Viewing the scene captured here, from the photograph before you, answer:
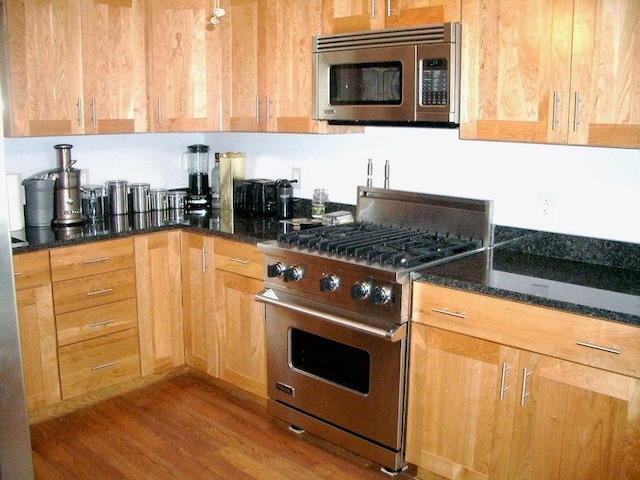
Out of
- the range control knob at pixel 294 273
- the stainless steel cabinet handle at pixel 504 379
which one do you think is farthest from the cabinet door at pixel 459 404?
the range control knob at pixel 294 273

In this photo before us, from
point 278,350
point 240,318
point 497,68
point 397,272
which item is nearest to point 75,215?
point 240,318

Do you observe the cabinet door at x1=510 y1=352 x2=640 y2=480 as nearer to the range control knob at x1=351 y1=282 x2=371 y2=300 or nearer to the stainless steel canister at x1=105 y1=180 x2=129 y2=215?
the range control knob at x1=351 y1=282 x2=371 y2=300

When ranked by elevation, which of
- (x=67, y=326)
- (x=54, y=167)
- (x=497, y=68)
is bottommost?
(x=67, y=326)

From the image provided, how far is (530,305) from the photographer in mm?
2256

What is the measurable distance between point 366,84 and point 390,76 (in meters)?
0.14

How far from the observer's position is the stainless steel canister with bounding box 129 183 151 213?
386 cm

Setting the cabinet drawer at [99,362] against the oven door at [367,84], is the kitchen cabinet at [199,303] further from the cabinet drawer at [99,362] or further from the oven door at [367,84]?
the oven door at [367,84]

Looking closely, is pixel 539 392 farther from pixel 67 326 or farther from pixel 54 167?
pixel 54 167

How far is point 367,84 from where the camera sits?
2977 mm

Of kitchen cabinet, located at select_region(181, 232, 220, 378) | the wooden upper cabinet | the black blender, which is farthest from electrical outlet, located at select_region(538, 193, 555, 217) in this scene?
the black blender

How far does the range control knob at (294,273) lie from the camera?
9.39 feet

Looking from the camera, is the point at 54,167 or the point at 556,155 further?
the point at 54,167

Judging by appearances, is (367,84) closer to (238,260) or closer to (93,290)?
(238,260)

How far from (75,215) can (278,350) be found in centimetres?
131
